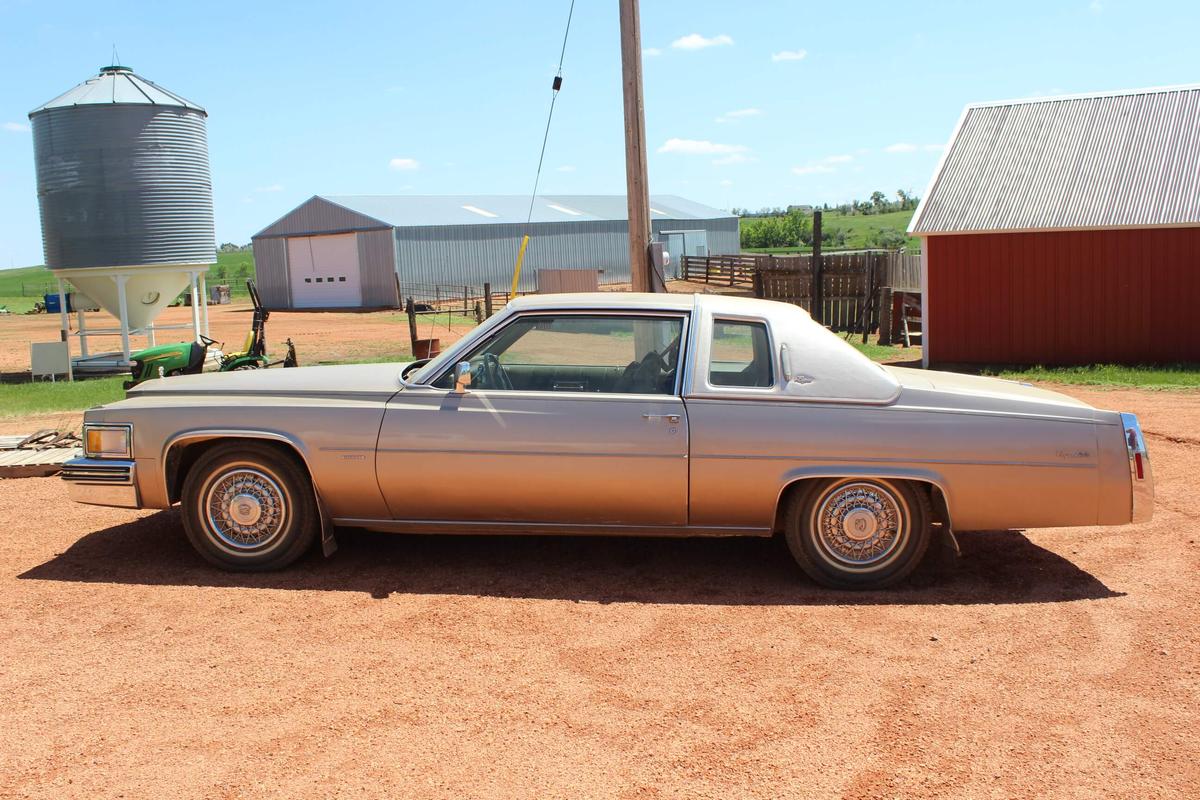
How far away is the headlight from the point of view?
5.97 metres

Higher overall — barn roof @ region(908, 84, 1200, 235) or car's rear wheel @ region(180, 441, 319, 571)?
barn roof @ region(908, 84, 1200, 235)

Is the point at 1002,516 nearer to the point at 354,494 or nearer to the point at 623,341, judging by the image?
the point at 623,341

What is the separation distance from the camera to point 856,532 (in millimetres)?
5602

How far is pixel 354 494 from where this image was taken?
5.79 metres

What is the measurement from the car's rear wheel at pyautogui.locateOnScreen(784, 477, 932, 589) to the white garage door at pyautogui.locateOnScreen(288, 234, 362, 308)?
127 feet

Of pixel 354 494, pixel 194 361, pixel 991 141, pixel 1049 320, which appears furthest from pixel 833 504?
pixel 991 141

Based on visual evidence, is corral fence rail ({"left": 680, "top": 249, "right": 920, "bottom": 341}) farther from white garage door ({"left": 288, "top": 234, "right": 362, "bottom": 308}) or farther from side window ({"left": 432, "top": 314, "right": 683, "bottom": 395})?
white garage door ({"left": 288, "top": 234, "right": 362, "bottom": 308})

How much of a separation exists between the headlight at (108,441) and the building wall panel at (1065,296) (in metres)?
14.9

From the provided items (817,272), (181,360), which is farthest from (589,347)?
(817,272)

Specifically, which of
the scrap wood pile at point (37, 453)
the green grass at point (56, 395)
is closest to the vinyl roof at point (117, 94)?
the green grass at point (56, 395)

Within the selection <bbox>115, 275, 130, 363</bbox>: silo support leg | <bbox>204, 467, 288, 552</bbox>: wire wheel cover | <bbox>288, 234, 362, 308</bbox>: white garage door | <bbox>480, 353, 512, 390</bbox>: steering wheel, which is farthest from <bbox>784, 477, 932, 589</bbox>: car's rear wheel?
<bbox>288, 234, 362, 308</bbox>: white garage door

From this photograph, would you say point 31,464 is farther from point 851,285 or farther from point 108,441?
point 851,285

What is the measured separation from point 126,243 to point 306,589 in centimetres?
1522

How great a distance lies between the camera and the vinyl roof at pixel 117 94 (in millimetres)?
18688
